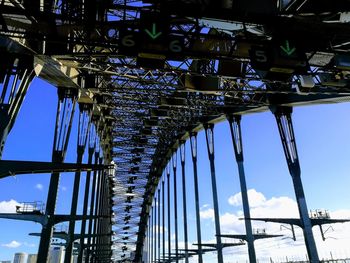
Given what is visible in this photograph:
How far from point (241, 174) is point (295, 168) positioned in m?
4.66

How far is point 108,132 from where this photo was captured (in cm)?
4800

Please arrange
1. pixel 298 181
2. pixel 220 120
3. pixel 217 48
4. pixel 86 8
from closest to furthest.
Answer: pixel 86 8 → pixel 217 48 → pixel 298 181 → pixel 220 120

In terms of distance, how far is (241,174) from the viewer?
28.1 meters

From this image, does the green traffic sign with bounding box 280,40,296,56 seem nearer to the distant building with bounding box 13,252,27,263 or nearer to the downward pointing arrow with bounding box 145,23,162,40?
the downward pointing arrow with bounding box 145,23,162,40

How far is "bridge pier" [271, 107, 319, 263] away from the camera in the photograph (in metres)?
21.9

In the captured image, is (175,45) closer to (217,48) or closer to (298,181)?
(217,48)

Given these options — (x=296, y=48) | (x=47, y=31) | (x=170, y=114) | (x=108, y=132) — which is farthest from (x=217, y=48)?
(x=108, y=132)

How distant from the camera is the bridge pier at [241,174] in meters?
25.4

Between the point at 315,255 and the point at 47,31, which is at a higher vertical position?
the point at 47,31

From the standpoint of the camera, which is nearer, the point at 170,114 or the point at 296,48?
the point at 296,48

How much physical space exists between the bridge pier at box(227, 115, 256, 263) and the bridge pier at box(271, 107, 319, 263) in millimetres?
3602

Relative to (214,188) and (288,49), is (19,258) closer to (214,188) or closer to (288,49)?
(214,188)

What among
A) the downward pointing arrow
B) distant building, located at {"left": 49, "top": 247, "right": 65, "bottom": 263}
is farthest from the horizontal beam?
distant building, located at {"left": 49, "top": 247, "right": 65, "bottom": 263}

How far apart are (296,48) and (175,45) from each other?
4079 millimetres
